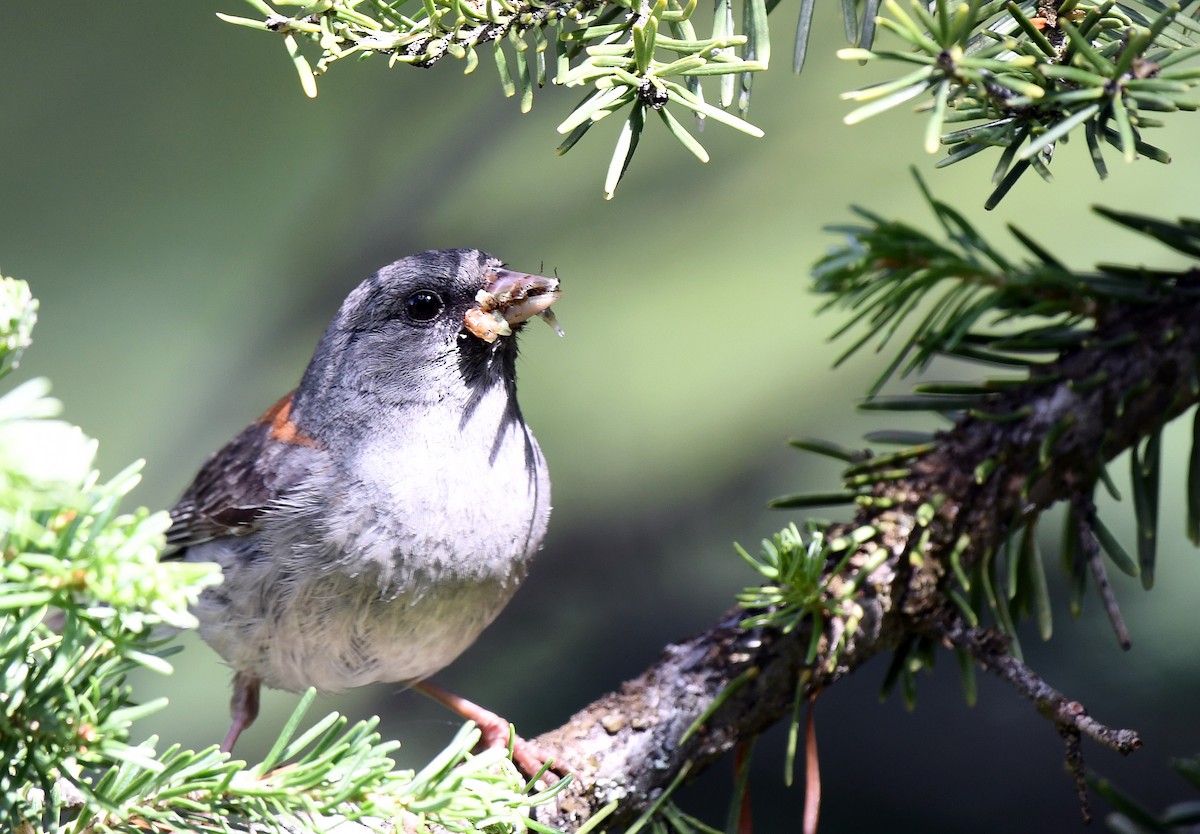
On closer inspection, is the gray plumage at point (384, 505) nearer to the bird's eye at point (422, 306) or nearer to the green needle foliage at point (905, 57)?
the bird's eye at point (422, 306)

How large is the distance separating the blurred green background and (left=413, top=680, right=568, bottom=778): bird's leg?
1.64 ft

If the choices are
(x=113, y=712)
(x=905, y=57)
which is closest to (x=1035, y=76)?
(x=905, y=57)

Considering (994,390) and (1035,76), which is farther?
(994,390)

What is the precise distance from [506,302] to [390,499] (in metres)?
0.27

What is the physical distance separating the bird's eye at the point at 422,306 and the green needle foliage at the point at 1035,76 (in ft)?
2.26

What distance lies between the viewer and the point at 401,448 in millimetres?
1196

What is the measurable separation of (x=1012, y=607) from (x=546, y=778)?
1.60 feet

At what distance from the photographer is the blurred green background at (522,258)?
2.00 m

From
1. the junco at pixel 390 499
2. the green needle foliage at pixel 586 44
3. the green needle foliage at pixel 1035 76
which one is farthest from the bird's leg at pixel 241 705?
the green needle foliage at pixel 1035 76

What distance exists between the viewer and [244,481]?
4.19ft

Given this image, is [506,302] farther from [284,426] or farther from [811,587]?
[811,587]

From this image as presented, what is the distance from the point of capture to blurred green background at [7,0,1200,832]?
6.57 feet

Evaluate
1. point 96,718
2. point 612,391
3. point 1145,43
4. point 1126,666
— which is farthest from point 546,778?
point 612,391

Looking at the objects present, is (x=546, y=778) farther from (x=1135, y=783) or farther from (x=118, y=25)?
(x=118, y=25)
